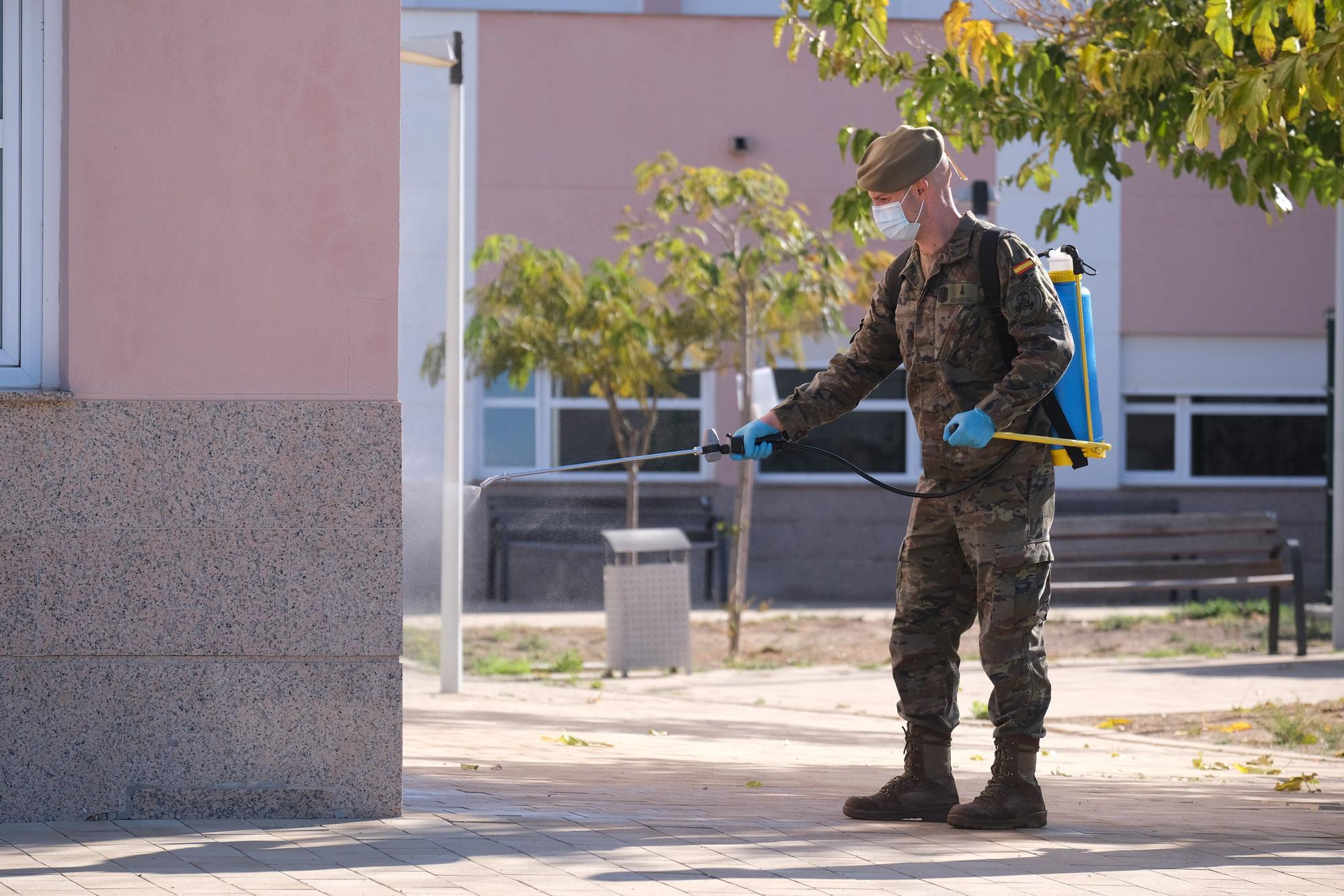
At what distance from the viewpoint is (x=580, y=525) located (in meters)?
16.4

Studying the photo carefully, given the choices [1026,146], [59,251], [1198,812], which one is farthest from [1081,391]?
[1026,146]

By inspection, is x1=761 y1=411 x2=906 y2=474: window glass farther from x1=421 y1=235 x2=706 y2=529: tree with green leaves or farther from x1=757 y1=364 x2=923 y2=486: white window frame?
x1=421 y1=235 x2=706 y2=529: tree with green leaves

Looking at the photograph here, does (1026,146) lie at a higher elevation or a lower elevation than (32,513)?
higher

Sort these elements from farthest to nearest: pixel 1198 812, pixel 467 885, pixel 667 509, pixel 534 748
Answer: pixel 667 509
pixel 534 748
pixel 1198 812
pixel 467 885

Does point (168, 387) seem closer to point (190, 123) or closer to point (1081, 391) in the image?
point (190, 123)

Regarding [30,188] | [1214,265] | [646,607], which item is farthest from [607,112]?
[30,188]

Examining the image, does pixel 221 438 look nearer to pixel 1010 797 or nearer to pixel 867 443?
pixel 1010 797

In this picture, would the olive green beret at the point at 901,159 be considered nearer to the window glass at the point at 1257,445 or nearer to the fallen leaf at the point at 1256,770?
the fallen leaf at the point at 1256,770

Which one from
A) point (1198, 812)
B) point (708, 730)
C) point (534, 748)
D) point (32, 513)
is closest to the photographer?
point (32, 513)

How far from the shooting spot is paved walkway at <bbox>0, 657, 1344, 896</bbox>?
3.88 metres

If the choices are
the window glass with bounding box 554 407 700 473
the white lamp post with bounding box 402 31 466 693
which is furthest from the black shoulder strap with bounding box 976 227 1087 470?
the window glass with bounding box 554 407 700 473

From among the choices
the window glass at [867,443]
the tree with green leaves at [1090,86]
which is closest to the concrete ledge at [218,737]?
the tree with green leaves at [1090,86]

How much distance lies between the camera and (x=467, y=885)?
3.79 m

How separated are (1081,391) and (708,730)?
3.31 meters
